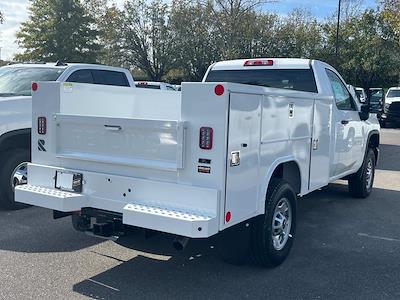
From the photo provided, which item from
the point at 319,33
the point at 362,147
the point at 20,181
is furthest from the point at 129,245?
the point at 319,33

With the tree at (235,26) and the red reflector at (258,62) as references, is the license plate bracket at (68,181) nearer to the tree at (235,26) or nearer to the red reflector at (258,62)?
the red reflector at (258,62)

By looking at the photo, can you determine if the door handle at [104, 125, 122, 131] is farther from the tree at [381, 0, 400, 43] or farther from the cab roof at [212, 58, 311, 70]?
the tree at [381, 0, 400, 43]

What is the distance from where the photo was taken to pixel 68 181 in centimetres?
456

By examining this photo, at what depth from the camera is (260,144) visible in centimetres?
428

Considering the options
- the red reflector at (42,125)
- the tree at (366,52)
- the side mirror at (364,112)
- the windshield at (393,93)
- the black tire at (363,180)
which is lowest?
the black tire at (363,180)

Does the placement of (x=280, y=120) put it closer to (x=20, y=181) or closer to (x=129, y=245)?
(x=129, y=245)

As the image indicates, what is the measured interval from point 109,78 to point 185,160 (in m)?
5.18

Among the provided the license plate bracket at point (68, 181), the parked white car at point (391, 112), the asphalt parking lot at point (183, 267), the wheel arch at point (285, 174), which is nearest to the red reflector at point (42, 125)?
the license plate bracket at point (68, 181)

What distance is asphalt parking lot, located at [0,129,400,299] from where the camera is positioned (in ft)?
14.1

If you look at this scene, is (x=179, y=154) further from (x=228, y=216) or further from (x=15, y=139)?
(x=15, y=139)

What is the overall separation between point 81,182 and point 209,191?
4.48ft

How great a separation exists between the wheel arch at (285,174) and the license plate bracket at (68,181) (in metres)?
1.67

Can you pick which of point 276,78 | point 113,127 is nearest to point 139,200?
point 113,127

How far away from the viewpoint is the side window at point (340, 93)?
6.62 meters
